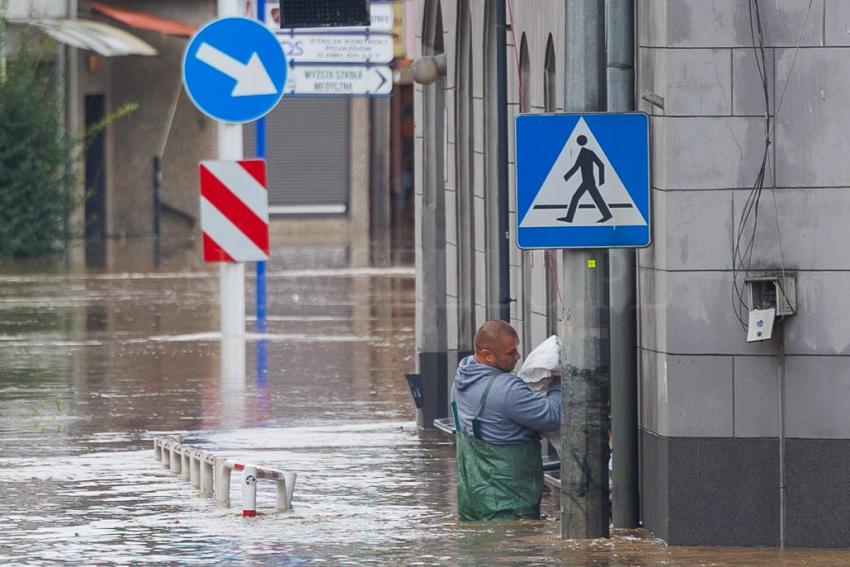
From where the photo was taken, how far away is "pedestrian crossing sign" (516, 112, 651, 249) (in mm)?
9359

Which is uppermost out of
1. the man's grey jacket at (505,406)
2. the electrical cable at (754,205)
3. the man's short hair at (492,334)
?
the electrical cable at (754,205)

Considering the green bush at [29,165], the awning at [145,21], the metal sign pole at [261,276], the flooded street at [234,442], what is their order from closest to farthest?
the flooded street at [234,442] → the metal sign pole at [261,276] → the green bush at [29,165] → the awning at [145,21]

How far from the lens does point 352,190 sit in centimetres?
4184

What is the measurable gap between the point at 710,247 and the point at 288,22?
8126mm

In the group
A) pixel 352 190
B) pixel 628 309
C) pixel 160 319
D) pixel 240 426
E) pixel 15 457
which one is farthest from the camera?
pixel 352 190

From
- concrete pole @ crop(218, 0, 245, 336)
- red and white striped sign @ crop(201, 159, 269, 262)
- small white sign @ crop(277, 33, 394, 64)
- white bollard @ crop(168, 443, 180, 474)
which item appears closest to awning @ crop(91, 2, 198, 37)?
small white sign @ crop(277, 33, 394, 64)

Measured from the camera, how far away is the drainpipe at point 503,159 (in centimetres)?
1229

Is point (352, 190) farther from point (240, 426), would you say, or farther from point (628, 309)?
point (628, 309)

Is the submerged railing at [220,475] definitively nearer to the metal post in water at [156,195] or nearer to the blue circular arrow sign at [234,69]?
the blue circular arrow sign at [234,69]

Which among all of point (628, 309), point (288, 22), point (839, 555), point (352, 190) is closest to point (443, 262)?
point (288, 22)

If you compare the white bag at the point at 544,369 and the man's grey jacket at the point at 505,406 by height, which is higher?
the white bag at the point at 544,369

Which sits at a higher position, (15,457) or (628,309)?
(628,309)

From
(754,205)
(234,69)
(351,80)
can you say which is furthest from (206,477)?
(351,80)

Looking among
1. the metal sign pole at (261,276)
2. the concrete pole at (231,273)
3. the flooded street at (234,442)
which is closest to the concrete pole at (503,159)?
the flooded street at (234,442)
